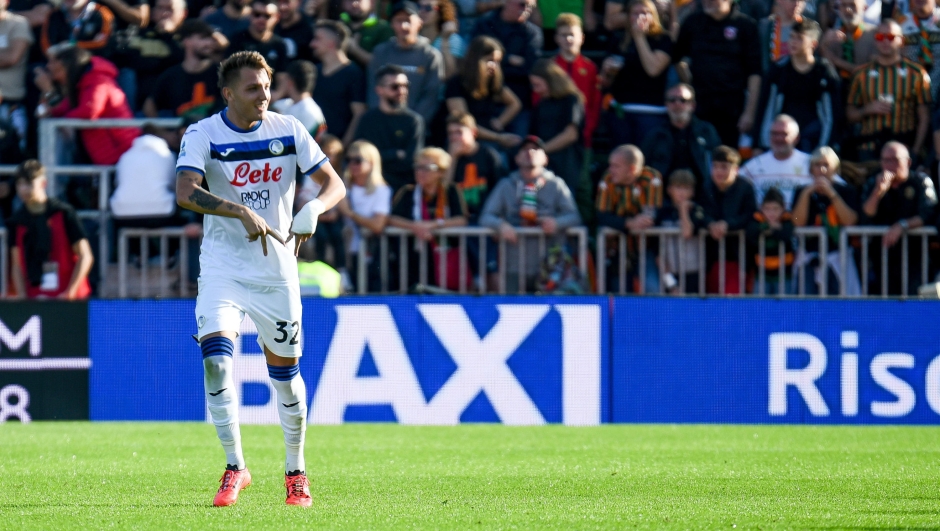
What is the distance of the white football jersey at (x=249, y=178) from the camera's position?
722 centimetres

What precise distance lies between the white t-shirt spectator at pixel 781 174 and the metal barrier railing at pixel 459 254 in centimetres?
182

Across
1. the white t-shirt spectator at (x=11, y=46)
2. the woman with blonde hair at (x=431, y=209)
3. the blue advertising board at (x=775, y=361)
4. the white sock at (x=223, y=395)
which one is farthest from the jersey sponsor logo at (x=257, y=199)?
the white t-shirt spectator at (x=11, y=46)

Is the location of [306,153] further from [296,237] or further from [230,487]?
[230,487]

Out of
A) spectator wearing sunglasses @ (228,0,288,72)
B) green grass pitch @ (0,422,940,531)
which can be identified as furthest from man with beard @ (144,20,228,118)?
green grass pitch @ (0,422,940,531)

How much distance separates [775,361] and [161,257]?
5.85m

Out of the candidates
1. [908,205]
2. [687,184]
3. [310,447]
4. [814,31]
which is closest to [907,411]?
[908,205]

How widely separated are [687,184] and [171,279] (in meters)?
5.06

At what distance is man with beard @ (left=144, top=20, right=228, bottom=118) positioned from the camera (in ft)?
46.3

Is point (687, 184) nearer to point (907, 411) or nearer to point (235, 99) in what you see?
point (907, 411)

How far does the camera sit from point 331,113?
1420 cm

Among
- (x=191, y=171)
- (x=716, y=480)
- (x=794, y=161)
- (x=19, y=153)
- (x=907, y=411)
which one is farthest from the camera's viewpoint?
(x=19, y=153)

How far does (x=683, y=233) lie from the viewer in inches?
511

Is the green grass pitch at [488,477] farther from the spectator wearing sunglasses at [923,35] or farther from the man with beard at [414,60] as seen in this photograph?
the spectator wearing sunglasses at [923,35]

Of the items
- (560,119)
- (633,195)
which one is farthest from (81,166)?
(633,195)
